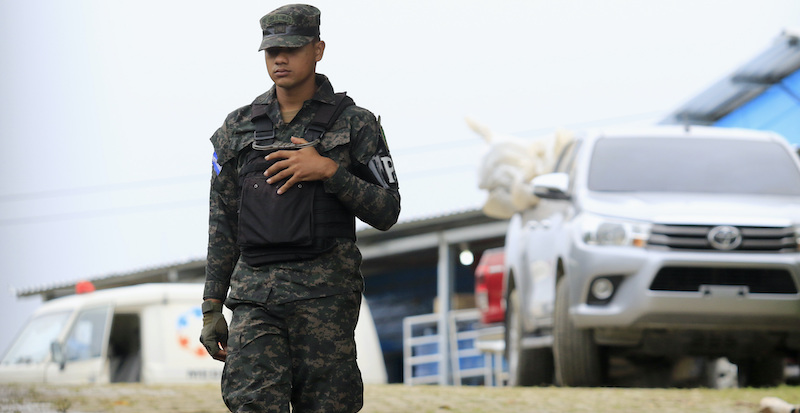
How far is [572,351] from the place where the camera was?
29.0 feet

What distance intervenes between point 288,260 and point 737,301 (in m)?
5.35

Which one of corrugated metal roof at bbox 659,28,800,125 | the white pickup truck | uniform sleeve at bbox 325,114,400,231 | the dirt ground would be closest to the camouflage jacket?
uniform sleeve at bbox 325,114,400,231

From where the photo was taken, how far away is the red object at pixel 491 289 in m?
14.2

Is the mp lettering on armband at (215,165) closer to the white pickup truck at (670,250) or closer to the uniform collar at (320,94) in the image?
the uniform collar at (320,94)

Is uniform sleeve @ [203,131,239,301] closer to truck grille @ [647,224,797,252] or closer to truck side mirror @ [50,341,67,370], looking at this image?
truck grille @ [647,224,797,252]

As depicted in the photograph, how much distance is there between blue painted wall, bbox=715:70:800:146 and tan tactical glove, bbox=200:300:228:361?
65.4ft

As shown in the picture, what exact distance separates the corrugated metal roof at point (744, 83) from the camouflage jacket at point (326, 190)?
19048 millimetres

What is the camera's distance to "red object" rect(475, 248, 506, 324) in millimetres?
14188

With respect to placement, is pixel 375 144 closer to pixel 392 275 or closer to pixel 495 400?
pixel 495 400

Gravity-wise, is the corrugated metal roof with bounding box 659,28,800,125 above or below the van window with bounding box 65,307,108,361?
above

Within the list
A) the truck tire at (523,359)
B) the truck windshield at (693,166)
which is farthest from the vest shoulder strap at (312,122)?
the truck tire at (523,359)

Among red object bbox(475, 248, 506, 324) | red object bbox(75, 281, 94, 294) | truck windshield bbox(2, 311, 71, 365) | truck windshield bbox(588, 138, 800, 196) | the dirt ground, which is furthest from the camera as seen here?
red object bbox(475, 248, 506, 324)

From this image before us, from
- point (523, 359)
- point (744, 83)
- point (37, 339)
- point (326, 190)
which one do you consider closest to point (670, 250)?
point (523, 359)

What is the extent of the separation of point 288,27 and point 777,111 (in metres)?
21.6
